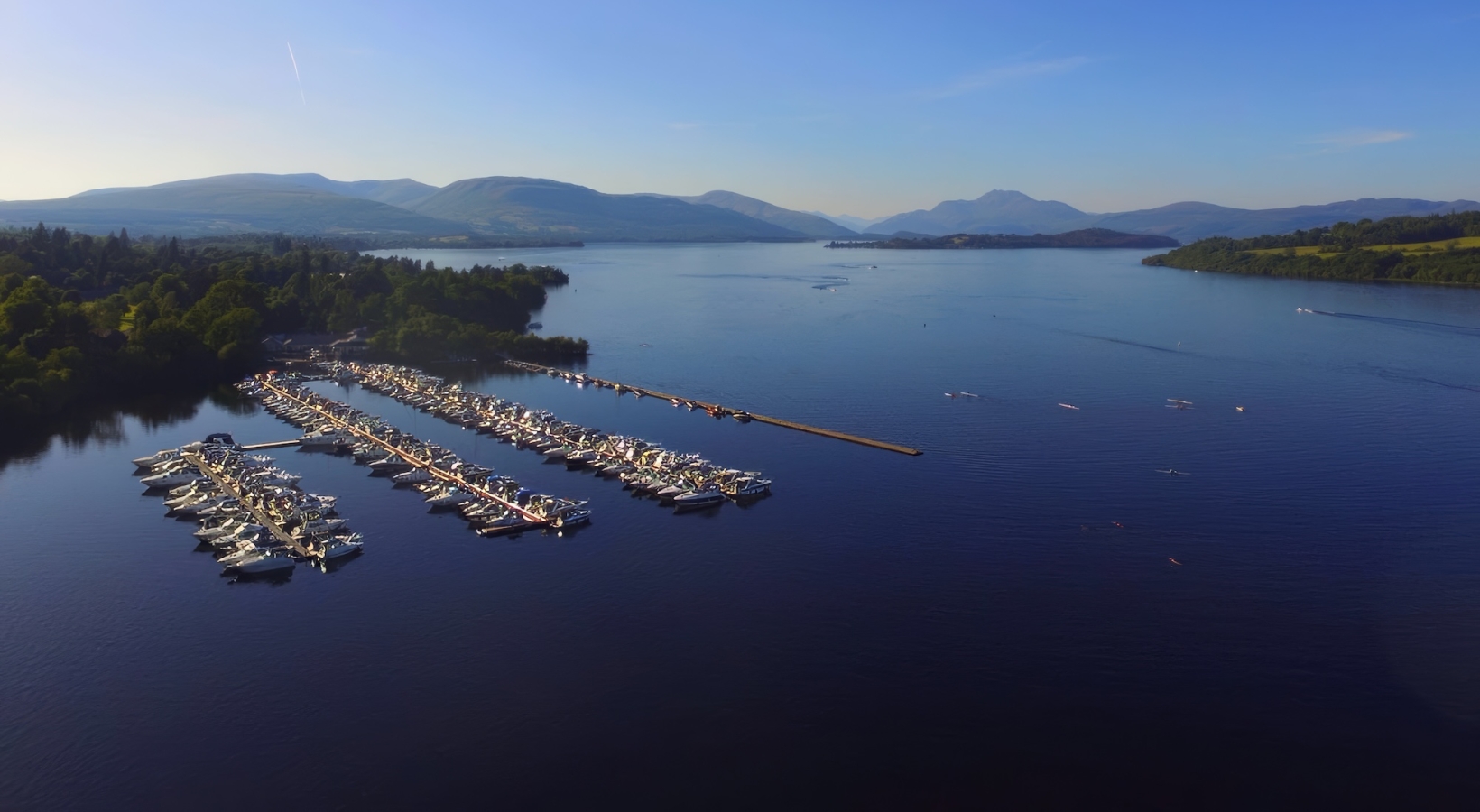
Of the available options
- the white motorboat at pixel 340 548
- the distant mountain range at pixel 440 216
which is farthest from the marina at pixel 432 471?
the distant mountain range at pixel 440 216

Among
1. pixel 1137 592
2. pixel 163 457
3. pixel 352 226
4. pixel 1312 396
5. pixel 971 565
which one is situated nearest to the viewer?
pixel 1137 592

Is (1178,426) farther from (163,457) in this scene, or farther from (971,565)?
(163,457)

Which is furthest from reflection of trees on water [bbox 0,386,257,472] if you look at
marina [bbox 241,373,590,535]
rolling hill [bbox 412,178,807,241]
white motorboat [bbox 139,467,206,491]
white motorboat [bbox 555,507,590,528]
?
rolling hill [bbox 412,178,807,241]

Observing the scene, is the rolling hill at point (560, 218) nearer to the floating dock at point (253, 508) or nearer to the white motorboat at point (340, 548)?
the floating dock at point (253, 508)

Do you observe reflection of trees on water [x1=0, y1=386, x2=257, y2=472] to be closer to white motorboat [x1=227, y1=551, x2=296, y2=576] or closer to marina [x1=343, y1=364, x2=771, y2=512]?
marina [x1=343, y1=364, x2=771, y2=512]

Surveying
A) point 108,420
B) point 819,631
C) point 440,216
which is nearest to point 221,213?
point 440,216

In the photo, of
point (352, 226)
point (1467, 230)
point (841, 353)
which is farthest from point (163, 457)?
point (352, 226)
